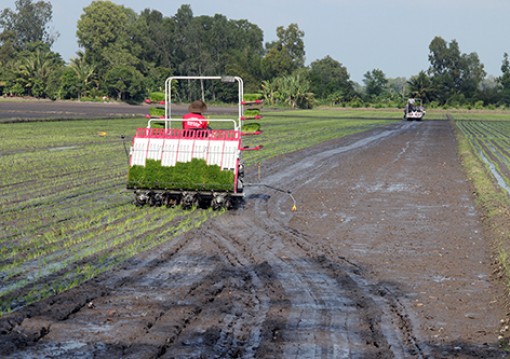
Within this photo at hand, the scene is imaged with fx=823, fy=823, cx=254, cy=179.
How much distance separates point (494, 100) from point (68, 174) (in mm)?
116371

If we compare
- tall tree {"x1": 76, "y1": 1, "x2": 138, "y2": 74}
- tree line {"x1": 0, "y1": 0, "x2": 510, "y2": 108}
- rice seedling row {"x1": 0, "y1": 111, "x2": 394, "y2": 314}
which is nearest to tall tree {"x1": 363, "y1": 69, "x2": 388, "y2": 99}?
tree line {"x1": 0, "y1": 0, "x2": 510, "y2": 108}

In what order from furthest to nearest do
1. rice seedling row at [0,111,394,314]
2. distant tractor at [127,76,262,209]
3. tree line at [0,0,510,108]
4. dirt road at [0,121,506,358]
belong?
tree line at [0,0,510,108], distant tractor at [127,76,262,209], rice seedling row at [0,111,394,314], dirt road at [0,121,506,358]

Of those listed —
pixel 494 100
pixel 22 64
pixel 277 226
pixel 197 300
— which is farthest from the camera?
pixel 494 100

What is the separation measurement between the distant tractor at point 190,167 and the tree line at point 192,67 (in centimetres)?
9038

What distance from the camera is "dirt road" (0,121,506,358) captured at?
7133 millimetres

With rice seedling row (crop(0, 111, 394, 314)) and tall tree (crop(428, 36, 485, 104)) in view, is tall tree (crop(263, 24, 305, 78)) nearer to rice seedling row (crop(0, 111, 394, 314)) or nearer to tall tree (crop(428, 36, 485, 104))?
tall tree (crop(428, 36, 485, 104))

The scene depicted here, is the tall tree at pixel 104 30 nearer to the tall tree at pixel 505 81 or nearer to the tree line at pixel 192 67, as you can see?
the tree line at pixel 192 67

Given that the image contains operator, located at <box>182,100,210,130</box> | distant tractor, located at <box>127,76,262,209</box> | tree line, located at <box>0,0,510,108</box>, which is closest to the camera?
distant tractor, located at <box>127,76,262,209</box>

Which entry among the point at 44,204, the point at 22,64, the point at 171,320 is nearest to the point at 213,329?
the point at 171,320

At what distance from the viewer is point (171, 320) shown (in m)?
7.77

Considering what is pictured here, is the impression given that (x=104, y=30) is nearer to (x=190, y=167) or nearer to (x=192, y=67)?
(x=192, y=67)

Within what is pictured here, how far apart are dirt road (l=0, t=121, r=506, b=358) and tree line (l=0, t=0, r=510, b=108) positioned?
92.9 meters

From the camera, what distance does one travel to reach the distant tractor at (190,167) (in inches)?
607

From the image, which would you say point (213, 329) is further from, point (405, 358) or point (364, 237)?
point (364, 237)
